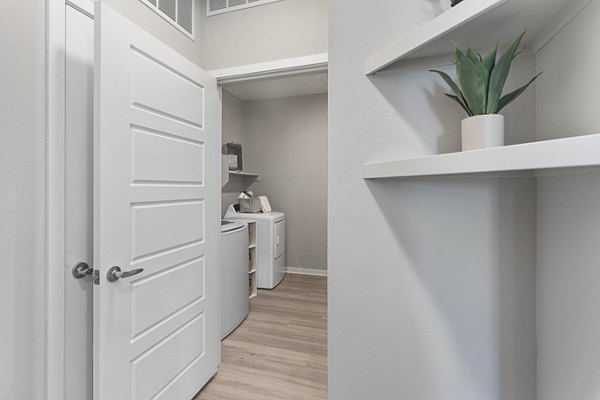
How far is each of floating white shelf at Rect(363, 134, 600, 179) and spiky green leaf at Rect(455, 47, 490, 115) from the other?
151mm

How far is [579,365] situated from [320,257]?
3.43m

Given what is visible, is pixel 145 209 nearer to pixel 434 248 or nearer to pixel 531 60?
pixel 434 248

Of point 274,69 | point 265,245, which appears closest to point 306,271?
point 265,245

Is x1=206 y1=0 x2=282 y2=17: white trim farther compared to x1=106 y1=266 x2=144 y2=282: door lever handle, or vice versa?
x1=206 y1=0 x2=282 y2=17: white trim

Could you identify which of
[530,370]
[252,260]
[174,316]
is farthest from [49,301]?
[252,260]

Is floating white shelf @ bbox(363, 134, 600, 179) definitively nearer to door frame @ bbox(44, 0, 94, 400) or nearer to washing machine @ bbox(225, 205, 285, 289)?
door frame @ bbox(44, 0, 94, 400)

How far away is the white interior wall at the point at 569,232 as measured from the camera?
53 cm

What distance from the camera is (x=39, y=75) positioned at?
1066 millimetres

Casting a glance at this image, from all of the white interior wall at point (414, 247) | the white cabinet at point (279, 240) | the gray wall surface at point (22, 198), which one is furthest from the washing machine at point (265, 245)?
the white interior wall at point (414, 247)

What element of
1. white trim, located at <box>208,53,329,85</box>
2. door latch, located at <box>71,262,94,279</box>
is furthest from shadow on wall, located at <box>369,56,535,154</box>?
door latch, located at <box>71,262,94,279</box>

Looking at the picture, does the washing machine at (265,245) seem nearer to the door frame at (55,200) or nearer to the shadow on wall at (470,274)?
the door frame at (55,200)

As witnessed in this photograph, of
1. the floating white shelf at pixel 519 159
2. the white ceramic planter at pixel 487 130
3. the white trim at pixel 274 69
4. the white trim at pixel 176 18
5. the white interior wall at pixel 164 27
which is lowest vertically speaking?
the floating white shelf at pixel 519 159

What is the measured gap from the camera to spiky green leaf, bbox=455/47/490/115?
23.4 inches

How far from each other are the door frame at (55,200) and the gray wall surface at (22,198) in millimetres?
18
